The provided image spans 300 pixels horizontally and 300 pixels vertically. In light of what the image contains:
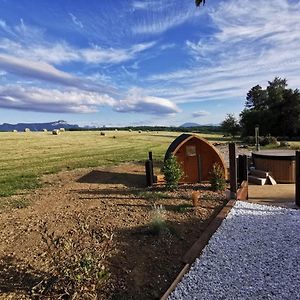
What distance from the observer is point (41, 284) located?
4.92 metres

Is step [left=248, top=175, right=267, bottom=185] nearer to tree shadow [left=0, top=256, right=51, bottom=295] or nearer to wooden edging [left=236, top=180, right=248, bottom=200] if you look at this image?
wooden edging [left=236, top=180, right=248, bottom=200]

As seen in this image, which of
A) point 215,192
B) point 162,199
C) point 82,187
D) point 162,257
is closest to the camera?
point 162,257

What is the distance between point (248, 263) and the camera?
18.8 feet

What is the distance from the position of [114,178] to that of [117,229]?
262 inches

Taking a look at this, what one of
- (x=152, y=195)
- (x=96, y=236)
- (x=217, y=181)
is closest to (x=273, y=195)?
(x=217, y=181)

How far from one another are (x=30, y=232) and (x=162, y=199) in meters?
4.17

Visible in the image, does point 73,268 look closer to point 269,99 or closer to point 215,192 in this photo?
point 215,192

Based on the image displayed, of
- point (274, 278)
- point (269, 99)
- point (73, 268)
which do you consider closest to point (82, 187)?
point (73, 268)

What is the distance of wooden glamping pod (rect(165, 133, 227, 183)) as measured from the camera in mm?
13117

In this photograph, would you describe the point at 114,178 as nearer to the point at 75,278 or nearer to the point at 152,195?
the point at 152,195

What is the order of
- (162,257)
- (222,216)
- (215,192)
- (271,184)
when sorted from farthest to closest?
(271,184) < (215,192) < (222,216) < (162,257)

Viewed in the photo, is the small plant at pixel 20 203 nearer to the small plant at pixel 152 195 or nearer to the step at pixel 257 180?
the small plant at pixel 152 195

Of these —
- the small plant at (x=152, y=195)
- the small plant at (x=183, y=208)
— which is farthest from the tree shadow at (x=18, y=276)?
the small plant at (x=152, y=195)

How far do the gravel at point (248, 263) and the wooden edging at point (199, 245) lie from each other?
0.08 metres
